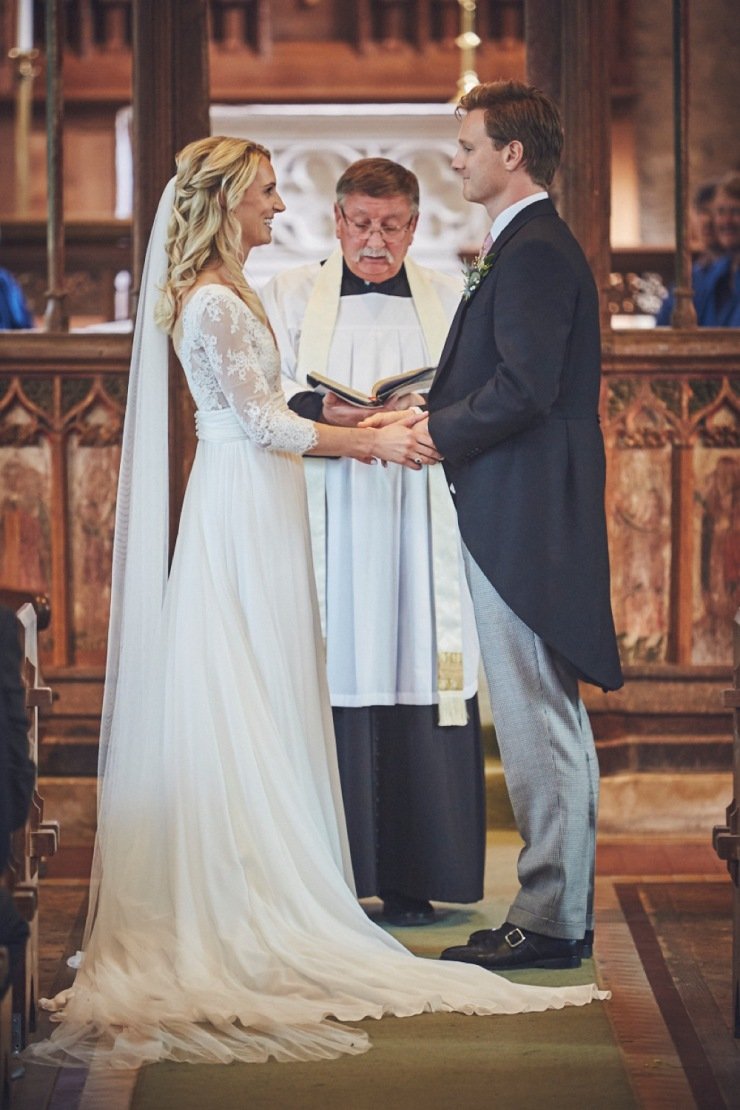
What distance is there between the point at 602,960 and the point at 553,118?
2.10 metres

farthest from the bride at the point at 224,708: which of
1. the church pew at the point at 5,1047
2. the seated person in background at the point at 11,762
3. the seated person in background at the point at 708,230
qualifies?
the seated person in background at the point at 708,230

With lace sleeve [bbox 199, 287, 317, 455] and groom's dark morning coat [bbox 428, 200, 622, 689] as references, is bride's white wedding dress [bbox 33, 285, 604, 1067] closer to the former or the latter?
lace sleeve [bbox 199, 287, 317, 455]

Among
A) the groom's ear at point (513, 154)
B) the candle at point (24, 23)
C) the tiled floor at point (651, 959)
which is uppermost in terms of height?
the candle at point (24, 23)

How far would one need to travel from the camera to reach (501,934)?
4.27 m

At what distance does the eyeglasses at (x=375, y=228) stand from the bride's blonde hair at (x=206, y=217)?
61cm

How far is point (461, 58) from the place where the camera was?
1000 centimetres

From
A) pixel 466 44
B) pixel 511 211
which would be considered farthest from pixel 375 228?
pixel 466 44

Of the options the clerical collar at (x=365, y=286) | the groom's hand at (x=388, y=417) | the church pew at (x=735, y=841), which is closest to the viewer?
the church pew at (x=735, y=841)

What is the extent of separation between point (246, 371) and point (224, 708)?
0.81 meters

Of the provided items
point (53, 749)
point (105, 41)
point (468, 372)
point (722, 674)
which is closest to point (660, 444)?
point (722, 674)

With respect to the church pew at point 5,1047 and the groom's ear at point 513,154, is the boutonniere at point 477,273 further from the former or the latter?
the church pew at point 5,1047

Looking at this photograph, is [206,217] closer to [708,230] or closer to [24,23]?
[708,230]

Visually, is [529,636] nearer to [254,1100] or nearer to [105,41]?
[254,1100]

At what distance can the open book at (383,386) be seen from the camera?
4602 mm
